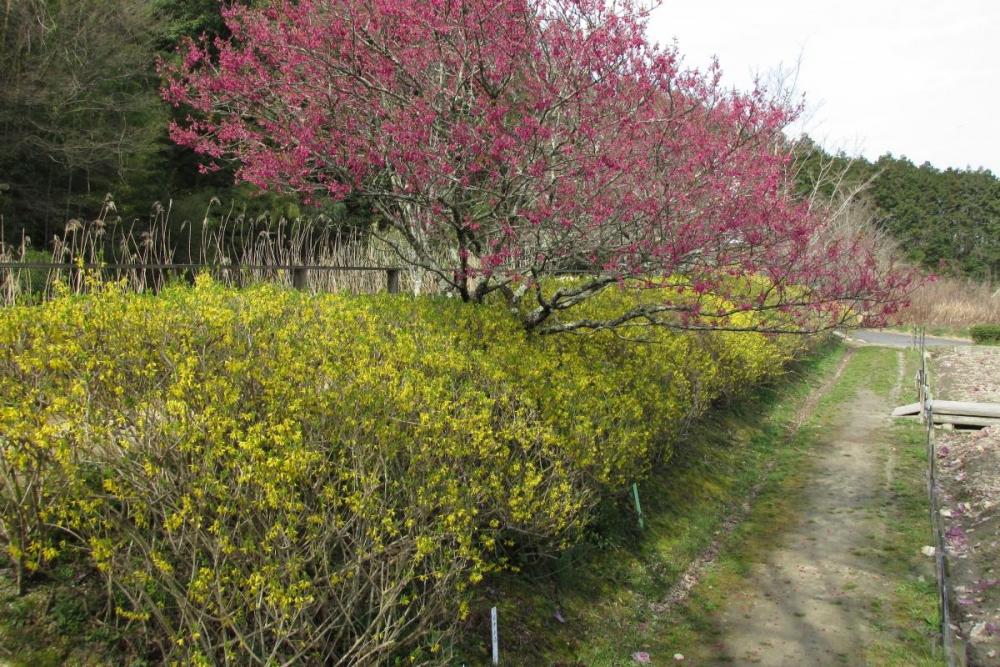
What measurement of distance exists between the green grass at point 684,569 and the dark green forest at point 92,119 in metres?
6.58

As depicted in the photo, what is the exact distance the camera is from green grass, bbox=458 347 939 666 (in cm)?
546

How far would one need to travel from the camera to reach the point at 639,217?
6.75m

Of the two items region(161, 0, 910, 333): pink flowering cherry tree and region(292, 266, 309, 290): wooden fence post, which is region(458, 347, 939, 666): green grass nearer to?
region(161, 0, 910, 333): pink flowering cherry tree

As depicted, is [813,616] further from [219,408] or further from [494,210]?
[219,408]

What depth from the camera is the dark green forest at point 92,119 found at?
48.9 ft

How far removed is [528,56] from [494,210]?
50.1 inches

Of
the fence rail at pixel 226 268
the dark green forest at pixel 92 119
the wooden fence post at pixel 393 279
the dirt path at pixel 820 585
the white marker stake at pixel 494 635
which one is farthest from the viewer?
the dark green forest at pixel 92 119

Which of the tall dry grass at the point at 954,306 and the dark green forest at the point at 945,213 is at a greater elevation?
the dark green forest at the point at 945,213

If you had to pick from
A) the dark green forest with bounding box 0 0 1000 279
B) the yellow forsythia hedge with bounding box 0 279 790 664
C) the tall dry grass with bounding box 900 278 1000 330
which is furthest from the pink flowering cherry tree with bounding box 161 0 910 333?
the tall dry grass with bounding box 900 278 1000 330

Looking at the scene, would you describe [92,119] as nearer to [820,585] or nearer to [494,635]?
[494,635]

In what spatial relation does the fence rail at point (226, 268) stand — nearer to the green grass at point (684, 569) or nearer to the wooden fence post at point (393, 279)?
the wooden fence post at point (393, 279)

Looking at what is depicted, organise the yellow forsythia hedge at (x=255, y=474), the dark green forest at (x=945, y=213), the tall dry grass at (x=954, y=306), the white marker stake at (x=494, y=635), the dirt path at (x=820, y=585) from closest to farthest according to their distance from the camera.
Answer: the yellow forsythia hedge at (x=255, y=474)
the white marker stake at (x=494, y=635)
the dirt path at (x=820, y=585)
the tall dry grass at (x=954, y=306)
the dark green forest at (x=945, y=213)

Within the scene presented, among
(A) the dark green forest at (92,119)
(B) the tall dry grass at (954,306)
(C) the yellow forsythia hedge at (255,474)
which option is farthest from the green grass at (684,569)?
(B) the tall dry grass at (954,306)

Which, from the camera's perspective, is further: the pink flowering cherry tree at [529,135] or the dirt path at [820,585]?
the pink flowering cherry tree at [529,135]
